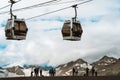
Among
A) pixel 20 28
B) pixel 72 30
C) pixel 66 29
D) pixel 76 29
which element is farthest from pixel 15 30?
pixel 76 29

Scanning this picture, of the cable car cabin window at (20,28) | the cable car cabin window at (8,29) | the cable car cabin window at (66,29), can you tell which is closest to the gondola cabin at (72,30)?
the cable car cabin window at (66,29)

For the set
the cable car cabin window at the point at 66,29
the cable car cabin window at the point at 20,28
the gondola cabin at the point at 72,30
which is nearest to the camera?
the gondola cabin at the point at 72,30

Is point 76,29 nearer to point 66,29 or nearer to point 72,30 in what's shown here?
point 72,30

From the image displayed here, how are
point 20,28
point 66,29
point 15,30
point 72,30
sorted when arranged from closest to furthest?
point 72,30 < point 66,29 < point 15,30 < point 20,28

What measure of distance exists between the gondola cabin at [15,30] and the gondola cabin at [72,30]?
8.61 feet

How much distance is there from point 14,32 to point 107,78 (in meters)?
35.8

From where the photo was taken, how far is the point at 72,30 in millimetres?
25703

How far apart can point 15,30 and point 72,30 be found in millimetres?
3515

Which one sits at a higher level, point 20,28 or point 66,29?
point 20,28

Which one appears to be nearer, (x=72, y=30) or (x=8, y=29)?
(x=72, y=30)

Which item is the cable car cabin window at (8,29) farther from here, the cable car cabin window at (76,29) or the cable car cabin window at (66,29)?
the cable car cabin window at (76,29)

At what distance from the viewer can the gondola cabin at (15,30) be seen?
87.2 feet

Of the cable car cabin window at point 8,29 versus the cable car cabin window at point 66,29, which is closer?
the cable car cabin window at point 66,29

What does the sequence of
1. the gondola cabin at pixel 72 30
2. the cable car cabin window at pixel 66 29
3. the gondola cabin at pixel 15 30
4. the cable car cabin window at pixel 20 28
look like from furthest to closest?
the cable car cabin window at pixel 20 28 < the gondola cabin at pixel 15 30 < the cable car cabin window at pixel 66 29 < the gondola cabin at pixel 72 30
